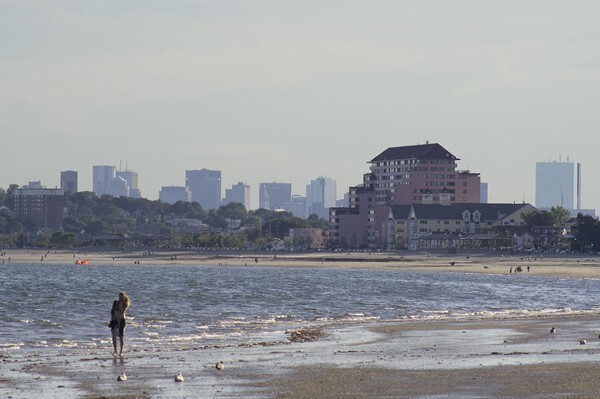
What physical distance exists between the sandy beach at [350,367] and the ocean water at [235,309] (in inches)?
135

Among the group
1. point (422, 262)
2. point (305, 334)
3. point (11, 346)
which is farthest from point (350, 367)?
point (422, 262)

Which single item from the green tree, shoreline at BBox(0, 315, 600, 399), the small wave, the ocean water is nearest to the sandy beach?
shoreline at BBox(0, 315, 600, 399)

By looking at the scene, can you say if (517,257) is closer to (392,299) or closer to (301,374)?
(392,299)

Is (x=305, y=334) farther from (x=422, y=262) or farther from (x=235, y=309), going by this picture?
(x=422, y=262)

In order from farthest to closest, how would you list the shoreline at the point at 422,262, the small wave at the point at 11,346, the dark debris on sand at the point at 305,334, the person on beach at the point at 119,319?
the shoreline at the point at 422,262
the dark debris on sand at the point at 305,334
the small wave at the point at 11,346
the person on beach at the point at 119,319

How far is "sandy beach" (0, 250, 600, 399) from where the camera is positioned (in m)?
24.4

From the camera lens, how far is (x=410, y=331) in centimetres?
4281

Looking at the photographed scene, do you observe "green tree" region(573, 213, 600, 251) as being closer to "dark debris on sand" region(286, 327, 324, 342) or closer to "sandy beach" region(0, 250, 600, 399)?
"sandy beach" region(0, 250, 600, 399)

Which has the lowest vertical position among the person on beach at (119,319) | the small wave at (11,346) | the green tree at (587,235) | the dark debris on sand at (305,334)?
the small wave at (11,346)

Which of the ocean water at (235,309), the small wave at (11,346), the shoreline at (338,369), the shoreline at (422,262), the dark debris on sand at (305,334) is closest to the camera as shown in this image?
the shoreline at (338,369)

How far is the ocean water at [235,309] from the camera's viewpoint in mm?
41406

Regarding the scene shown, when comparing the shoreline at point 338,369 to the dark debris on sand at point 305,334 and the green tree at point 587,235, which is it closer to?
the dark debris on sand at point 305,334

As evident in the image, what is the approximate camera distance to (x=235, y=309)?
197 ft

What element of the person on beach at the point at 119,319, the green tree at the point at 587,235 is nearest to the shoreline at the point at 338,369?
the person on beach at the point at 119,319
